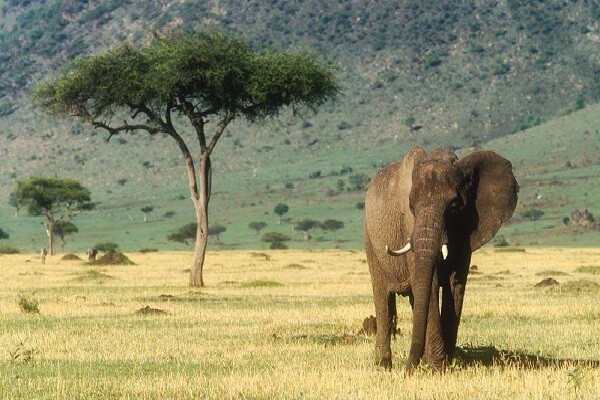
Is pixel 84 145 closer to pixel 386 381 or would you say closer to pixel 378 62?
pixel 378 62

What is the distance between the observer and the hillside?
5768 inches

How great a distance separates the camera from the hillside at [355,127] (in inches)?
5768

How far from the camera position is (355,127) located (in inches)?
6836

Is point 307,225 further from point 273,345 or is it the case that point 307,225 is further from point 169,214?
point 273,345

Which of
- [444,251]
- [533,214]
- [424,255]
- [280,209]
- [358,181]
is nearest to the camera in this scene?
[424,255]

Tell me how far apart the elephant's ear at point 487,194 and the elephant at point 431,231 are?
12 millimetres

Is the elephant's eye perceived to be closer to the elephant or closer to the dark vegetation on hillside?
the elephant

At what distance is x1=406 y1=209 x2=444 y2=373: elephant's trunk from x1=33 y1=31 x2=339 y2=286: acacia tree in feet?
97.4

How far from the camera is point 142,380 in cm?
1489

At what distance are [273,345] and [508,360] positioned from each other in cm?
467

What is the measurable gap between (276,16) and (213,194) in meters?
51.4

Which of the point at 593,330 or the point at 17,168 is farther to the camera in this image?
the point at 17,168

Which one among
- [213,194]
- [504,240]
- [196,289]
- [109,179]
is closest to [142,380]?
[196,289]

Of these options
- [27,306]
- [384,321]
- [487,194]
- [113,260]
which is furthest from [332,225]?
[487,194]
